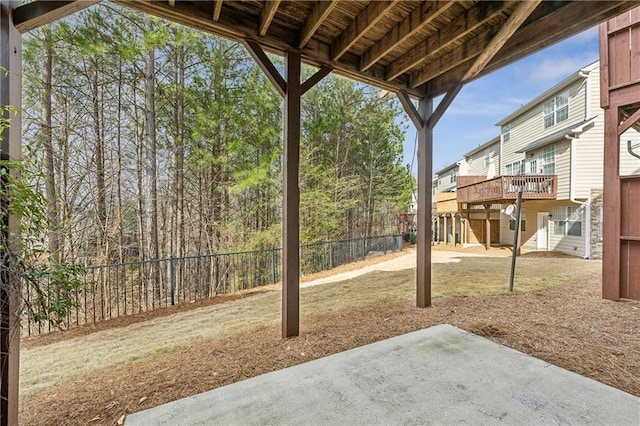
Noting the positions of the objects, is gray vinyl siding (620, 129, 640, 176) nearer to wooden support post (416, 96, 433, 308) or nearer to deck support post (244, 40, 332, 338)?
wooden support post (416, 96, 433, 308)

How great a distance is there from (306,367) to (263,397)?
18.3 inches

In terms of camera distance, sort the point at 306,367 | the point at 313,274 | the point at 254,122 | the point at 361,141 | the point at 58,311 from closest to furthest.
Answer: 1. the point at 58,311
2. the point at 306,367
3. the point at 254,122
4. the point at 313,274
5. the point at 361,141

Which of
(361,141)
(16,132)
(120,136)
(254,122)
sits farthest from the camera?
(361,141)

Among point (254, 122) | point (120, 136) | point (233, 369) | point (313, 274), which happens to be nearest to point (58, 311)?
point (233, 369)

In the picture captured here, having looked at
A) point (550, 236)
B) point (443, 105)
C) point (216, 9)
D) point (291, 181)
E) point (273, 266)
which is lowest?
point (273, 266)

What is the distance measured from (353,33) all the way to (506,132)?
14.3 meters

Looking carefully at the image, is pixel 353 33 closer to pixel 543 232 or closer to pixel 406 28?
pixel 406 28

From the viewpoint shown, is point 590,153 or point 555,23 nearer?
point 555,23

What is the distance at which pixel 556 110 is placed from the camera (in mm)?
10734

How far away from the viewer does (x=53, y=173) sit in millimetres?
5004

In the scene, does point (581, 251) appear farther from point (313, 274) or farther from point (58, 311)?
point (58, 311)

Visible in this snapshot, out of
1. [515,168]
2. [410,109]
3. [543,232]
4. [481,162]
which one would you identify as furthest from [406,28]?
[481,162]

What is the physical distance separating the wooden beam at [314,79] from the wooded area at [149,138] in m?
3.97

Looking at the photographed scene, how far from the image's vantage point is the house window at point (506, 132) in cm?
1351
